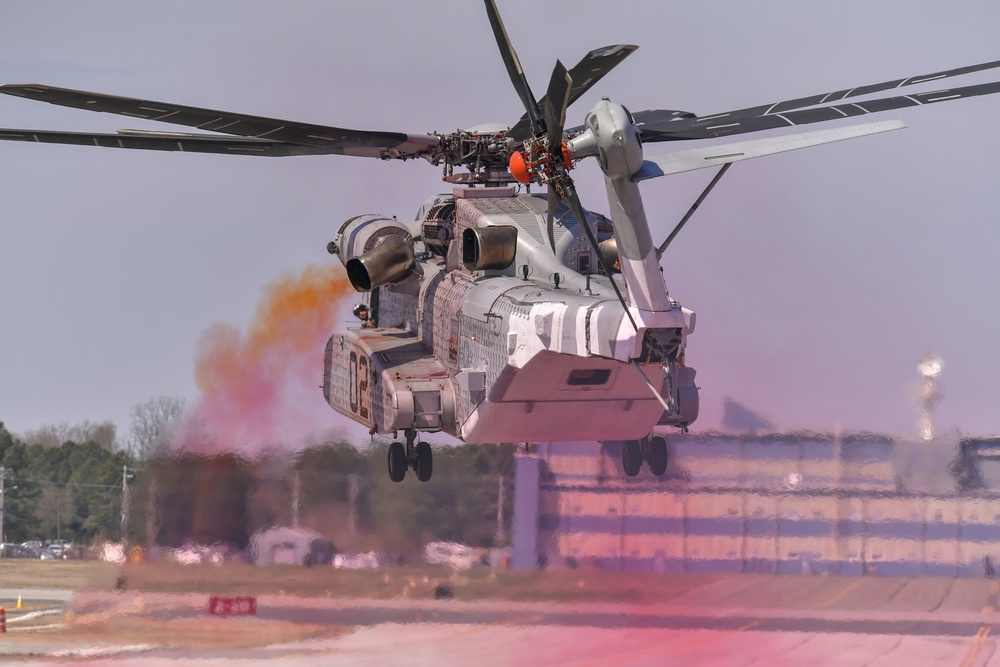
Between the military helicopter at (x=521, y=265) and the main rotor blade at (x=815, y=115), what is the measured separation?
41 mm

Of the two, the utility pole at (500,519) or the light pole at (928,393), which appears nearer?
the utility pole at (500,519)

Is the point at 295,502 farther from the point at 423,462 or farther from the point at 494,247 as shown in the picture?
the point at 494,247

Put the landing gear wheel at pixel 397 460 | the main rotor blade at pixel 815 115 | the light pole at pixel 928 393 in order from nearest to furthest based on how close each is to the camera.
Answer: the main rotor blade at pixel 815 115 < the landing gear wheel at pixel 397 460 < the light pole at pixel 928 393

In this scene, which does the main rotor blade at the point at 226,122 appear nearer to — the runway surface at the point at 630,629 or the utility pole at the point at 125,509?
the runway surface at the point at 630,629

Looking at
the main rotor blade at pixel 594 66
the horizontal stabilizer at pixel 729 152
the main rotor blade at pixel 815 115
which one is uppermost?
the main rotor blade at pixel 815 115

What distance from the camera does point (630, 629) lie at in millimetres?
38375

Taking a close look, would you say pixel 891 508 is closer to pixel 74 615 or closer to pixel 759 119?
pixel 759 119

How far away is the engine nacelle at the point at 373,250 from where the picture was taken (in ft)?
121

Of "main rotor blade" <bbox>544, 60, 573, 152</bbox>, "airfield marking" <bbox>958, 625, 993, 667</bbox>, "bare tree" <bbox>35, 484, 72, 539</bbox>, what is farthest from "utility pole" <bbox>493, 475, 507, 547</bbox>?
"bare tree" <bbox>35, 484, 72, 539</bbox>

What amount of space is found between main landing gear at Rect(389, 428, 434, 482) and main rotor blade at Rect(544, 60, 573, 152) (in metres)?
12.1

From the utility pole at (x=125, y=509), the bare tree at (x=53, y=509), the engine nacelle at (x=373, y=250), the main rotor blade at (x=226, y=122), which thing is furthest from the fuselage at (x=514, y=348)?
the bare tree at (x=53, y=509)

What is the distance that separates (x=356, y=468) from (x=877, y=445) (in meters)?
12.2

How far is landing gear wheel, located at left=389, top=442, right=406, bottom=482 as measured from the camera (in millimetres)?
38281

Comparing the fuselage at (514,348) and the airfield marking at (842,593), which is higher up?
the fuselage at (514,348)
